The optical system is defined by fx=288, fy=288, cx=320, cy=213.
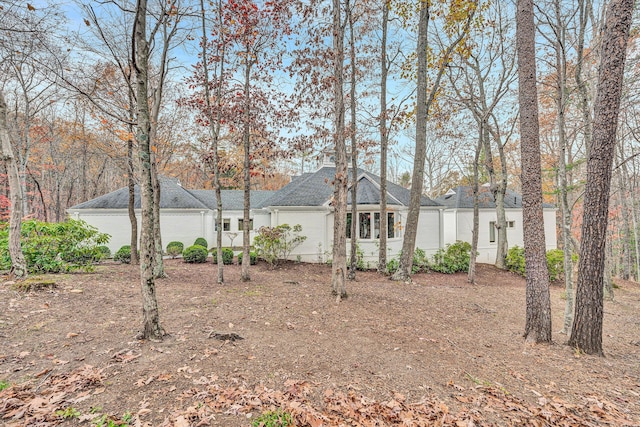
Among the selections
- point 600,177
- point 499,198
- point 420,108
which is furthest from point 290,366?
point 499,198

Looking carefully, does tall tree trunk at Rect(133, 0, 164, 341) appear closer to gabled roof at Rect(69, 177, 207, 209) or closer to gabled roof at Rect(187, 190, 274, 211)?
gabled roof at Rect(69, 177, 207, 209)

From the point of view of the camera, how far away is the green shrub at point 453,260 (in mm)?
13539

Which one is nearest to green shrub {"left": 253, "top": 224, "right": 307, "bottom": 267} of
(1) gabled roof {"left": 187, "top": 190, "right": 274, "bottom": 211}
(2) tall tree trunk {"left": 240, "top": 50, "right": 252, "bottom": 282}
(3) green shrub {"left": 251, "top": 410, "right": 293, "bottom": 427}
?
(2) tall tree trunk {"left": 240, "top": 50, "right": 252, "bottom": 282}

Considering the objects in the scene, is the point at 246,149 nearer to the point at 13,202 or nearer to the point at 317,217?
the point at 13,202

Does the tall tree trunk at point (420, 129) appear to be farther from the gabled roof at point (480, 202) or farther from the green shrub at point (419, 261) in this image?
the gabled roof at point (480, 202)

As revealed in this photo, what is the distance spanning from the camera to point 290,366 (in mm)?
3557

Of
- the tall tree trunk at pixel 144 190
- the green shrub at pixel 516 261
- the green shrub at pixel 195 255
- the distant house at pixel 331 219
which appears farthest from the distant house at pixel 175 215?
the green shrub at pixel 516 261

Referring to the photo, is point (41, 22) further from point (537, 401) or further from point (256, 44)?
point (537, 401)

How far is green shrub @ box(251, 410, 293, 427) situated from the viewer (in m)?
2.50

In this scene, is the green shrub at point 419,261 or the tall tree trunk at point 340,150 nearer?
the tall tree trunk at point 340,150

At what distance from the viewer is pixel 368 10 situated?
9898 mm

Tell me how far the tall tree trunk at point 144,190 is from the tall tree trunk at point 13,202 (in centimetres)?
517

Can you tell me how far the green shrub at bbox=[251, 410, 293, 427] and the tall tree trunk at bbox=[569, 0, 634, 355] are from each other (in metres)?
4.63

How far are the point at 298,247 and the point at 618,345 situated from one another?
10986 mm
